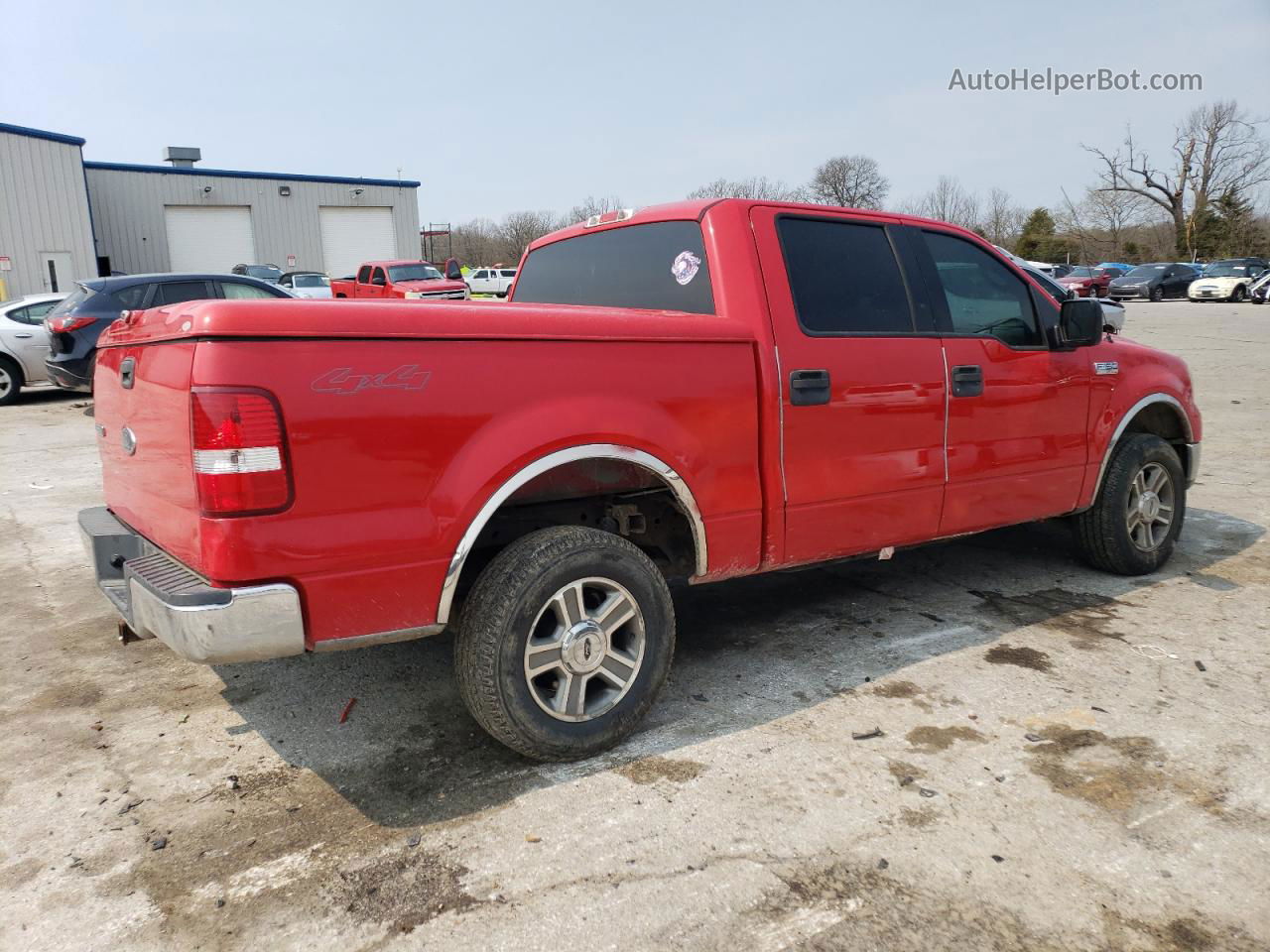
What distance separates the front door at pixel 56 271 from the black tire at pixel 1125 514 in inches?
1190

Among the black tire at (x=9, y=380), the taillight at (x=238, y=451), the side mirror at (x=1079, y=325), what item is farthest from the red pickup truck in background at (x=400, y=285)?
the taillight at (x=238, y=451)

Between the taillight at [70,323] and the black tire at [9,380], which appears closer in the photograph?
the taillight at [70,323]

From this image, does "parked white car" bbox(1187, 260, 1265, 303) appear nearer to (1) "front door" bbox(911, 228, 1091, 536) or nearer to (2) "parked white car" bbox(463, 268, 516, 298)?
(2) "parked white car" bbox(463, 268, 516, 298)

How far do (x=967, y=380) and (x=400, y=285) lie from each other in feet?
58.7

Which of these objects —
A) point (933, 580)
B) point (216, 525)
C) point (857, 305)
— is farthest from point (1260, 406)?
point (216, 525)

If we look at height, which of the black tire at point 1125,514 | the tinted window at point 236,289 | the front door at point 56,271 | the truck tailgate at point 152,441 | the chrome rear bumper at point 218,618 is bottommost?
the black tire at point 1125,514

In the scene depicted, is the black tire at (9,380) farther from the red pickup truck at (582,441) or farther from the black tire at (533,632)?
the black tire at (533,632)

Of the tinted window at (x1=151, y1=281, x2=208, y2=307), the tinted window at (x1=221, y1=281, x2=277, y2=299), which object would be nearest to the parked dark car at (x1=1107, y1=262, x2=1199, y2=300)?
the tinted window at (x1=221, y1=281, x2=277, y2=299)

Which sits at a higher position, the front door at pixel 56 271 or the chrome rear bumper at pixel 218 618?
the front door at pixel 56 271

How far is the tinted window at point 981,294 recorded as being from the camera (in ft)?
13.9

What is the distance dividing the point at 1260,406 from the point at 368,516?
11.6 meters

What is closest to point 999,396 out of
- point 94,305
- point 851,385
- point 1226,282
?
point 851,385

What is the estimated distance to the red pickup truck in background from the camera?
19547mm

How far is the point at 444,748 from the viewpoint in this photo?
3234 millimetres
